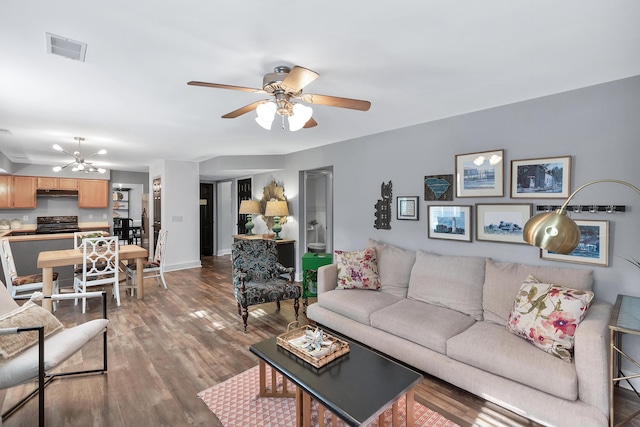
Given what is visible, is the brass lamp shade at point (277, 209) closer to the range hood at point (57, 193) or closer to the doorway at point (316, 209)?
the doorway at point (316, 209)

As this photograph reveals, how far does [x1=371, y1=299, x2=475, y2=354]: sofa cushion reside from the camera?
2.49 meters

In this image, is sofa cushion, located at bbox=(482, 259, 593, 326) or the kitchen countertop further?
the kitchen countertop

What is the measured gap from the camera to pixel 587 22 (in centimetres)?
165

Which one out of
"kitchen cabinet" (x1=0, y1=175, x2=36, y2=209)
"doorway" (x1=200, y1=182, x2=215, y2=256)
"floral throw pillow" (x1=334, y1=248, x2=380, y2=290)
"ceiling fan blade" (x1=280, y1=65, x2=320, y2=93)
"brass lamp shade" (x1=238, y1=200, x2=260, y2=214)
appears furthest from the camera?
"doorway" (x1=200, y1=182, x2=215, y2=256)

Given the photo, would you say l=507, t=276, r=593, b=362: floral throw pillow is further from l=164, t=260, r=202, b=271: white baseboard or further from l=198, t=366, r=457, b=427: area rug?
l=164, t=260, r=202, b=271: white baseboard

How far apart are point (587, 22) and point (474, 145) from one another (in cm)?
158

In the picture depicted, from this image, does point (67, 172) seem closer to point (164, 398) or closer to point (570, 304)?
point (164, 398)

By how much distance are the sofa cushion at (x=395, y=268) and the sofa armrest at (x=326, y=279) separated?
21.6 inches

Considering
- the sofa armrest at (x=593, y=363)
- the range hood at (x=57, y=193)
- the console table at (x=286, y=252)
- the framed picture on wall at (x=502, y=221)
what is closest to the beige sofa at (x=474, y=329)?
the sofa armrest at (x=593, y=363)

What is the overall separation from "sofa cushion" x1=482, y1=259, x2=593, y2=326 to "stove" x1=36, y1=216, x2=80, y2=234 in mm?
8574

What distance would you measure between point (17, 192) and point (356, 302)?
26.1 feet

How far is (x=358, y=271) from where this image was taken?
360 cm

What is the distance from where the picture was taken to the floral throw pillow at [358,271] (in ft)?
11.7

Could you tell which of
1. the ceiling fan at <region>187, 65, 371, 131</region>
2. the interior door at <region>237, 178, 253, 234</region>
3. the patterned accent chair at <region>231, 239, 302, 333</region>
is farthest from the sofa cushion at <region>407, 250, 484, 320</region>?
the interior door at <region>237, 178, 253, 234</region>
